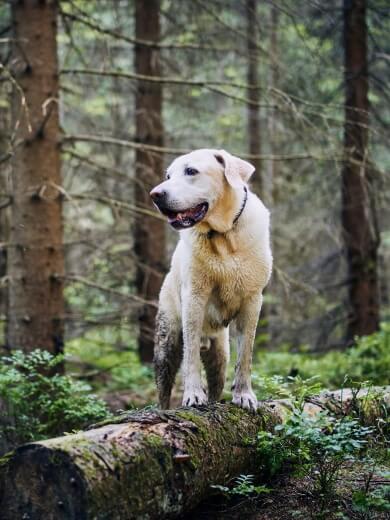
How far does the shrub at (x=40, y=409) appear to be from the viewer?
609cm

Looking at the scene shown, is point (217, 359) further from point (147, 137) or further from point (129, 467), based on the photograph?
point (147, 137)

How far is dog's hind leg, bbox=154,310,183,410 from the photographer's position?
611cm

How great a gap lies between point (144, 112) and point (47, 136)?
3114 mm

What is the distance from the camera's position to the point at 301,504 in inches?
168

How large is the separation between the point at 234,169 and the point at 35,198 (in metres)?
3.40

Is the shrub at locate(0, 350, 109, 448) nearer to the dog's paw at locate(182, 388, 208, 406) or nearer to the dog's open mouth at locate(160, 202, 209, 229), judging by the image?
the dog's paw at locate(182, 388, 208, 406)

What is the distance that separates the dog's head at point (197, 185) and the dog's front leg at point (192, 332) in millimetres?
631

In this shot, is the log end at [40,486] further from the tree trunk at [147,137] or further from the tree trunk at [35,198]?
the tree trunk at [147,137]

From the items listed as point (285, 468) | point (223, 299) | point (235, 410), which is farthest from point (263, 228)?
point (285, 468)

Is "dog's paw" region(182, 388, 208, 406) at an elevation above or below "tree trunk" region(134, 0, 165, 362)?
below

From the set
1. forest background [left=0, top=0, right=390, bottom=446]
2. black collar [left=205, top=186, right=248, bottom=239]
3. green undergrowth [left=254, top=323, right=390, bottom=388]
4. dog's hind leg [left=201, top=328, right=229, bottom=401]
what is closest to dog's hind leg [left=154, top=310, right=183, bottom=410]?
dog's hind leg [left=201, top=328, right=229, bottom=401]

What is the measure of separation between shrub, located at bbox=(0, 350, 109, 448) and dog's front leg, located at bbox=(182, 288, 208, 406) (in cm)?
142

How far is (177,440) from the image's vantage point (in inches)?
163

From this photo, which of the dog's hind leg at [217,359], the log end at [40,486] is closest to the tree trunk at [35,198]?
the dog's hind leg at [217,359]
